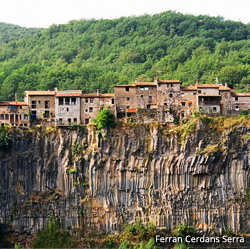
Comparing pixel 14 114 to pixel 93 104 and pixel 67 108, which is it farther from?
pixel 93 104

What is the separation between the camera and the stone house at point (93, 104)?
88375 millimetres

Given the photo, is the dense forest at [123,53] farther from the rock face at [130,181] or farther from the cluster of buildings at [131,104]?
the rock face at [130,181]

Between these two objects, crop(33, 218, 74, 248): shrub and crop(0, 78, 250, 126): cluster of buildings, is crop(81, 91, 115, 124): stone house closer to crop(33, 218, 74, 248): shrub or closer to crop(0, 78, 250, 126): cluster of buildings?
crop(0, 78, 250, 126): cluster of buildings

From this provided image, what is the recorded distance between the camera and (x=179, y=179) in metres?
83.9

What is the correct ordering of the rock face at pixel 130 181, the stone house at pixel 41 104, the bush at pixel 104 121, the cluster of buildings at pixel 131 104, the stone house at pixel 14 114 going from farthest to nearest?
the stone house at pixel 41 104 → the cluster of buildings at pixel 131 104 → the stone house at pixel 14 114 → the bush at pixel 104 121 → the rock face at pixel 130 181

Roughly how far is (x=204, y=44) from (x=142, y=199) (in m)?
54.4

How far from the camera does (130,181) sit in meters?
84.5

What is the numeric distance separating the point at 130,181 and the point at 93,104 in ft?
→ 32.1

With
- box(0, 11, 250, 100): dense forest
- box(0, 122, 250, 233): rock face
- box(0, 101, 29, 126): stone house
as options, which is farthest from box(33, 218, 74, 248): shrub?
box(0, 11, 250, 100): dense forest

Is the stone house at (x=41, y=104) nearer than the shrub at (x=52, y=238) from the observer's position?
No

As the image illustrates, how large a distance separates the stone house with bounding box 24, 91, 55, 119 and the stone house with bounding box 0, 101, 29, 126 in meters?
0.87

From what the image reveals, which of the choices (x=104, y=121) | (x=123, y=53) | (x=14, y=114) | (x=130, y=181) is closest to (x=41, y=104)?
(x=14, y=114)

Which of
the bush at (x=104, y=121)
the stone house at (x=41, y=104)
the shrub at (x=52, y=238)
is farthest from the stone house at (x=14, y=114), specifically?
the shrub at (x=52, y=238)

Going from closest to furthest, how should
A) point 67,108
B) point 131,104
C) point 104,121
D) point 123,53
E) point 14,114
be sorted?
point 104,121 → point 14,114 → point 67,108 → point 131,104 → point 123,53
